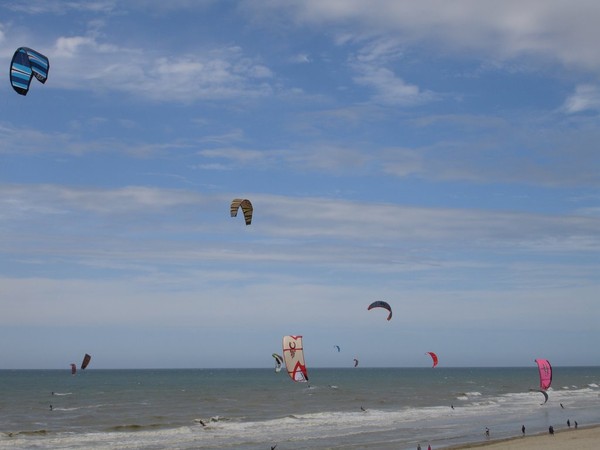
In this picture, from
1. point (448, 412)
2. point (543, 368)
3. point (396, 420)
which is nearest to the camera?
point (543, 368)

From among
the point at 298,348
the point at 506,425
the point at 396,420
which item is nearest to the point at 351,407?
the point at 396,420

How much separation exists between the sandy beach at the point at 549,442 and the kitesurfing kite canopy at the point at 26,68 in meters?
17.9

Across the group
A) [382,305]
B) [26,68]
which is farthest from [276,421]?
[26,68]

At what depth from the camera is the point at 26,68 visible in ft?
47.2

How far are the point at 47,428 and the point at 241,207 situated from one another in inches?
782

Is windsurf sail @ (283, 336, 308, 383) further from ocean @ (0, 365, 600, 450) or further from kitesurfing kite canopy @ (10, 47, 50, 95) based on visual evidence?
kitesurfing kite canopy @ (10, 47, 50, 95)

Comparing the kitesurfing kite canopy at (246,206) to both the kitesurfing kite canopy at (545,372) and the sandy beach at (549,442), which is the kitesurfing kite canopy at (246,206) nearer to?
the sandy beach at (549,442)

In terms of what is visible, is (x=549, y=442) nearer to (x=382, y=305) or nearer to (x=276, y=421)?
(x=382, y=305)

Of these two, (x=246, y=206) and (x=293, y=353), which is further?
(x=293, y=353)

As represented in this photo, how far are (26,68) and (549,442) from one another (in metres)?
21.3

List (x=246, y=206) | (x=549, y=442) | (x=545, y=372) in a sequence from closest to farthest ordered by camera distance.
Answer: (x=246, y=206), (x=549, y=442), (x=545, y=372)

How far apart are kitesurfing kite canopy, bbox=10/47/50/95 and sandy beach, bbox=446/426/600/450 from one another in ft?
58.8

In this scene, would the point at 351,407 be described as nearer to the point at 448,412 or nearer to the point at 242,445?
the point at 448,412

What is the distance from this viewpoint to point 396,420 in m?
36.4
